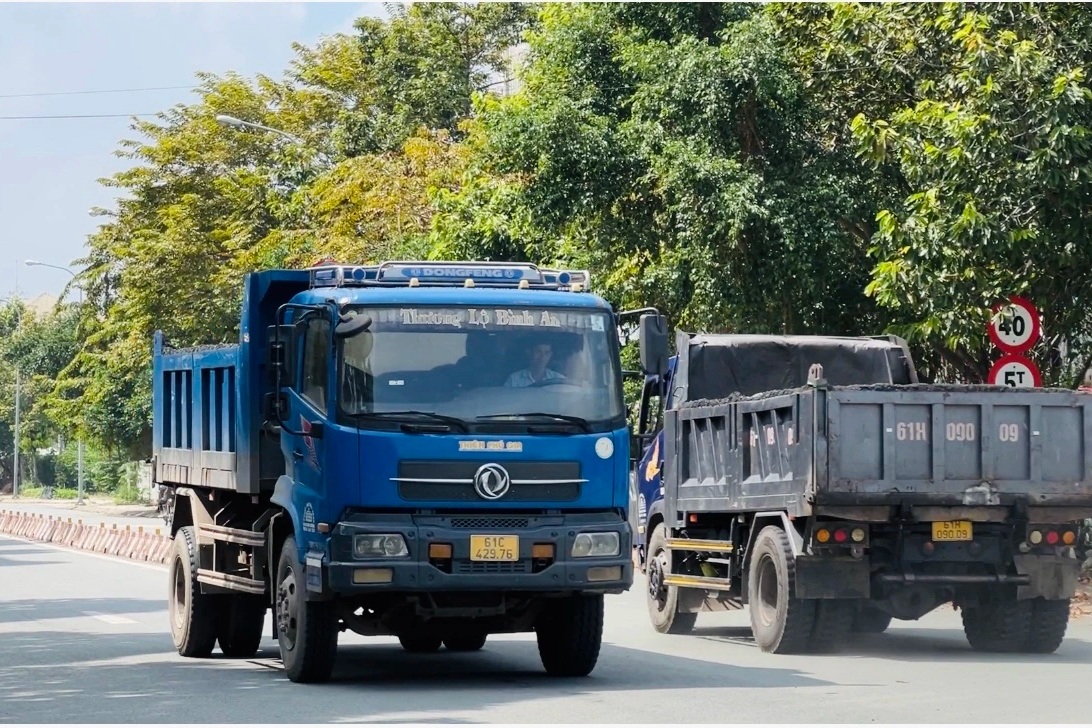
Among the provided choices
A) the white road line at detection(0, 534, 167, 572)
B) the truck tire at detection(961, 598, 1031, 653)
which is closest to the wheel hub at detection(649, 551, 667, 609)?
the truck tire at detection(961, 598, 1031, 653)

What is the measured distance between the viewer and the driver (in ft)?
39.5

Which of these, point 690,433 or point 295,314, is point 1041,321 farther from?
point 295,314

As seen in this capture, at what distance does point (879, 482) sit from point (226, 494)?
16.8ft

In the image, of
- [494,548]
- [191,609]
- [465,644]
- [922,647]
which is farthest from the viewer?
[922,647]

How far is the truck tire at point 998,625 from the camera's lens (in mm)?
14570

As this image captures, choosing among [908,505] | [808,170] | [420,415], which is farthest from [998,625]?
[808,170]

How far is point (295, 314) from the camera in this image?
42.0 ft

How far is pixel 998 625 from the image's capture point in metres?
14.7

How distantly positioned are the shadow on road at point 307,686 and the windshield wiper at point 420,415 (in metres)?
1.78

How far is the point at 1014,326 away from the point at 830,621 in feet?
19.1

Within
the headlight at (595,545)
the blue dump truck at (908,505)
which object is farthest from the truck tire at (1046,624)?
the headlight at (595,545)

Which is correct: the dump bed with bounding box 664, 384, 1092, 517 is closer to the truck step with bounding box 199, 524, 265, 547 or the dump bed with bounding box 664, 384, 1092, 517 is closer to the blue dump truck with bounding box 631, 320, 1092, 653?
the blue dump truck with bounding box 631, 320, 1092, 653

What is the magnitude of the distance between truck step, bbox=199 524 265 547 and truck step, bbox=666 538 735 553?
4363mm

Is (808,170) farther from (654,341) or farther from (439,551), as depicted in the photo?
(439,551)
